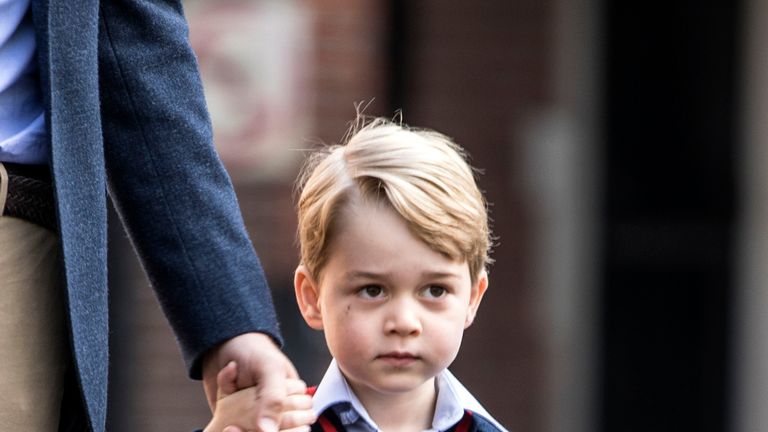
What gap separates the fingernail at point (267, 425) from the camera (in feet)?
8.32

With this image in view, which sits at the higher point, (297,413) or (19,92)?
(19,92)

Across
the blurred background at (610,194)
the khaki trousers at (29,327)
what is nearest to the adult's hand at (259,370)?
the khaki trousers at (29,327)

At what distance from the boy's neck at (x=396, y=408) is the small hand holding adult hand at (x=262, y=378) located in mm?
99

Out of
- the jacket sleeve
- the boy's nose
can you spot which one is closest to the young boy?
the boy's nose

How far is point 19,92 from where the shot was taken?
2.65 meters

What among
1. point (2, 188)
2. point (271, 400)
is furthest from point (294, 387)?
point (2, 188)

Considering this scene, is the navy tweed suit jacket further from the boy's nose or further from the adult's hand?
the boy's nose

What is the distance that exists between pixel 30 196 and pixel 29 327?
0.20m

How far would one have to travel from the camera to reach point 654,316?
761cm

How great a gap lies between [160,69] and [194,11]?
3553 millimetres

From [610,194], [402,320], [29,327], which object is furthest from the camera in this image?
[610,194]

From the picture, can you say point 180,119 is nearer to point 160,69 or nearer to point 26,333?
point 160,69

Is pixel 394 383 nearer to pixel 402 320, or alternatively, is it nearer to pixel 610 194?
pixel 402 320

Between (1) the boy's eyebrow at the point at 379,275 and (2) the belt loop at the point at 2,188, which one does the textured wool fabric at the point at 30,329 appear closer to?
(2) the belt loop at the point at 2,188
